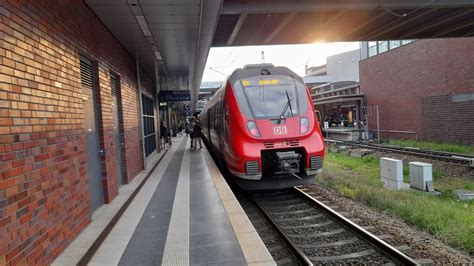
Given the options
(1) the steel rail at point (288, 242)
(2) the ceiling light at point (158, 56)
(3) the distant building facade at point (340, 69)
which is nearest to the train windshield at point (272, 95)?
A: (1) the steel rail at point (288, 242)

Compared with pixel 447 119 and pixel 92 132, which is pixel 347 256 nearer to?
pixel 92 132

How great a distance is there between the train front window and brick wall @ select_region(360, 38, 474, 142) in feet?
46.7

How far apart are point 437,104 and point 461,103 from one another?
6.18 ft

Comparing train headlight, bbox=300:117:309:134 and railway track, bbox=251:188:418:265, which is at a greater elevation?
train headlight, bbox=300:117:309:134

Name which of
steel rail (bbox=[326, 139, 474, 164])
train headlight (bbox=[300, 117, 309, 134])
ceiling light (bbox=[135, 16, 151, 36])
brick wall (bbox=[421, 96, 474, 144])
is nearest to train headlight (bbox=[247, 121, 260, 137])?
train headlight (bbox=[300, 117, 309, 134])


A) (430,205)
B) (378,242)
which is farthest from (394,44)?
(378,242)

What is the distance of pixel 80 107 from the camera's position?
16.2ft

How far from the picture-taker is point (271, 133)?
715 centimetres

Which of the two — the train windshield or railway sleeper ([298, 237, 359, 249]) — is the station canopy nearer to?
the train windshield

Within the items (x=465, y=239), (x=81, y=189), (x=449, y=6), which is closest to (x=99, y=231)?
(x=81, y=189)

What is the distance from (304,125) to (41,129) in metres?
5.17

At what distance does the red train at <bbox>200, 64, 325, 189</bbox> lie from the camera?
23.0 ft

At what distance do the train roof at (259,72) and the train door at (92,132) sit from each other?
313 cm

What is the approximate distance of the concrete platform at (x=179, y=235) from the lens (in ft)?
12.6
